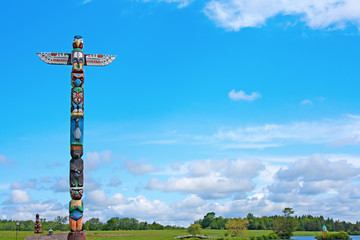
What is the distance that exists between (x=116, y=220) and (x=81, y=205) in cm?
6867

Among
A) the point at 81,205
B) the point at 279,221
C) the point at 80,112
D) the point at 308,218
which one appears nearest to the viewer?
the point at 81,205

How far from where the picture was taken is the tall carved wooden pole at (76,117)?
72.3 feet

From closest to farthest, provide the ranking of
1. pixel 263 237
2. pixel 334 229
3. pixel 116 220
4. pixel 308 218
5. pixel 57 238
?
pixel 57 238
pixel 263 237
pixel 116 220
pixel 334 229
pixel 308 218

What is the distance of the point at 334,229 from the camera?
94938mm

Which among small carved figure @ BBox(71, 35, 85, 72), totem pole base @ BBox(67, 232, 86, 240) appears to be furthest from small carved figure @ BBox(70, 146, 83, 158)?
small carved figure @ BBox(71, 35, 85, 72)

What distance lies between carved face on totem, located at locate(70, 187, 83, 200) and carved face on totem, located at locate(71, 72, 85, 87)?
6.41 metres

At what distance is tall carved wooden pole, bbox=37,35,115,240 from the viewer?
22047mm

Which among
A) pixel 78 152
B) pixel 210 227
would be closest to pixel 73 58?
pixel 78 152

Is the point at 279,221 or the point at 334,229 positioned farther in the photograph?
the point at 334,229

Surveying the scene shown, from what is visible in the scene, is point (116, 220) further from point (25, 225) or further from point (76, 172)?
point (76, 172)

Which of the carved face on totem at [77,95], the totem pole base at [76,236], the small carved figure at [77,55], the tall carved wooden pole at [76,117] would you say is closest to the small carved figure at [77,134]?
the tall carved wooden pole at [76,117]

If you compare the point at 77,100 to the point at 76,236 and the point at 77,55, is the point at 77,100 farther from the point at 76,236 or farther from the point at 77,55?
the point at 76,236

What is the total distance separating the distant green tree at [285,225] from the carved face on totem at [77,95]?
5284 cm

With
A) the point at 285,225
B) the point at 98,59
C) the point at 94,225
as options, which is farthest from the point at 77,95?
the point at 94,225
